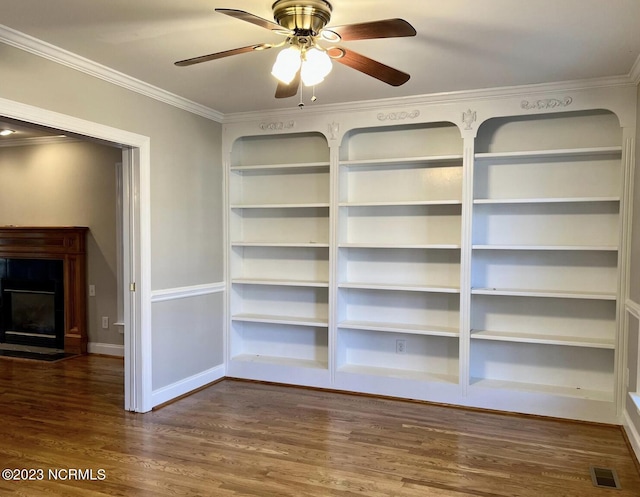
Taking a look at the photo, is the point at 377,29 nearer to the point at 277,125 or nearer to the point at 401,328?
the point at 277,125

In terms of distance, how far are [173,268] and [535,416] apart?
297cm

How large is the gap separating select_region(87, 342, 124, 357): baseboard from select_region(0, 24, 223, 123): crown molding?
9.07ft

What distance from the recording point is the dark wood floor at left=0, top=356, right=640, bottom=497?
107 inches

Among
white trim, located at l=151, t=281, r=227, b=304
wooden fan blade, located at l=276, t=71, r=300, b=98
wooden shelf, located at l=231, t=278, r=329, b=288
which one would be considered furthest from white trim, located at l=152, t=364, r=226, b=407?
wooden fan blade, located at l=276, t=71, r=300, b=98

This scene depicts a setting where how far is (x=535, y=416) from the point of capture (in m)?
3.78

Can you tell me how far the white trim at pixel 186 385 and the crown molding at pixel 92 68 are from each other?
2228 mm

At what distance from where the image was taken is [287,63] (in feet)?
7.50

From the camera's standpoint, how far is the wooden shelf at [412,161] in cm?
402

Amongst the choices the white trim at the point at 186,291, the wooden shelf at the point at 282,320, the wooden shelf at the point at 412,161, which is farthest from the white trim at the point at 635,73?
the white trim at the point at 186,291

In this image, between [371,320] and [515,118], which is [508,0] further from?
[371,320]

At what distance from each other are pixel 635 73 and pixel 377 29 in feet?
7.12

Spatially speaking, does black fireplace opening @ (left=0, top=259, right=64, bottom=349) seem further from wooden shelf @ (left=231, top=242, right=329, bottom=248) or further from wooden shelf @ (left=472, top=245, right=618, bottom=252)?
wooden shelf @ (left=472, top=245, right=618, bottom=252)

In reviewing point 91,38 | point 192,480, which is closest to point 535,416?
point 192,480

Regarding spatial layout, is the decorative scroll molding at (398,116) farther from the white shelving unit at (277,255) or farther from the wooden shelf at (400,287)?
the wooden shelf at (400,287)
